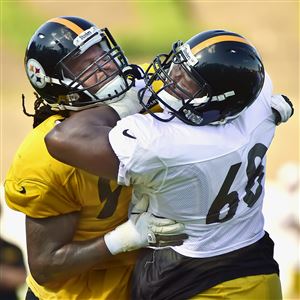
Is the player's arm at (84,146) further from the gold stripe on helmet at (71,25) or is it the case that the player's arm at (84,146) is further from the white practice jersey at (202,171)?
the gold stripe on helmet at (71,25)

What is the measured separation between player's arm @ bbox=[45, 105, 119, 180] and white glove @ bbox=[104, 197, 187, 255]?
0.22 metres

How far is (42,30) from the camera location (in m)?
2.81

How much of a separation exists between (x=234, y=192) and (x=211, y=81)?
36 cm

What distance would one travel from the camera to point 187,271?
2.65 meters

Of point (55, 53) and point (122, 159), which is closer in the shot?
point (122, 159)

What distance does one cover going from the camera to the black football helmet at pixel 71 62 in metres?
2.70

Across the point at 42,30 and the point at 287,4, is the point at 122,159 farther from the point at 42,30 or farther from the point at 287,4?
the point at 287,4

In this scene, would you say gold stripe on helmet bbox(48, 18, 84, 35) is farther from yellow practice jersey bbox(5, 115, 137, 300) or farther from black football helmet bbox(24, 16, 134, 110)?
yellow practice jersey bbox(5, 115, 137, 300)

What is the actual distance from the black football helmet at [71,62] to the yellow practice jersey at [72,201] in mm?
117

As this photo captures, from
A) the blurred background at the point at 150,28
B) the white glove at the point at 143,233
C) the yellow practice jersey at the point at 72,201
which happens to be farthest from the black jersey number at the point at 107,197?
the blurred background at the point at 150,28

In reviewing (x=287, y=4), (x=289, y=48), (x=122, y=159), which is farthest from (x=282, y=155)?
(x=122, y=159)

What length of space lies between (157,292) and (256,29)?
6148 mm

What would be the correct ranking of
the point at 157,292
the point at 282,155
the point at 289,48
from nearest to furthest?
1. the point at 157,292
2. the point at 282,155
3. the point at 289,48

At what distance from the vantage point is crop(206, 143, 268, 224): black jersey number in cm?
253
